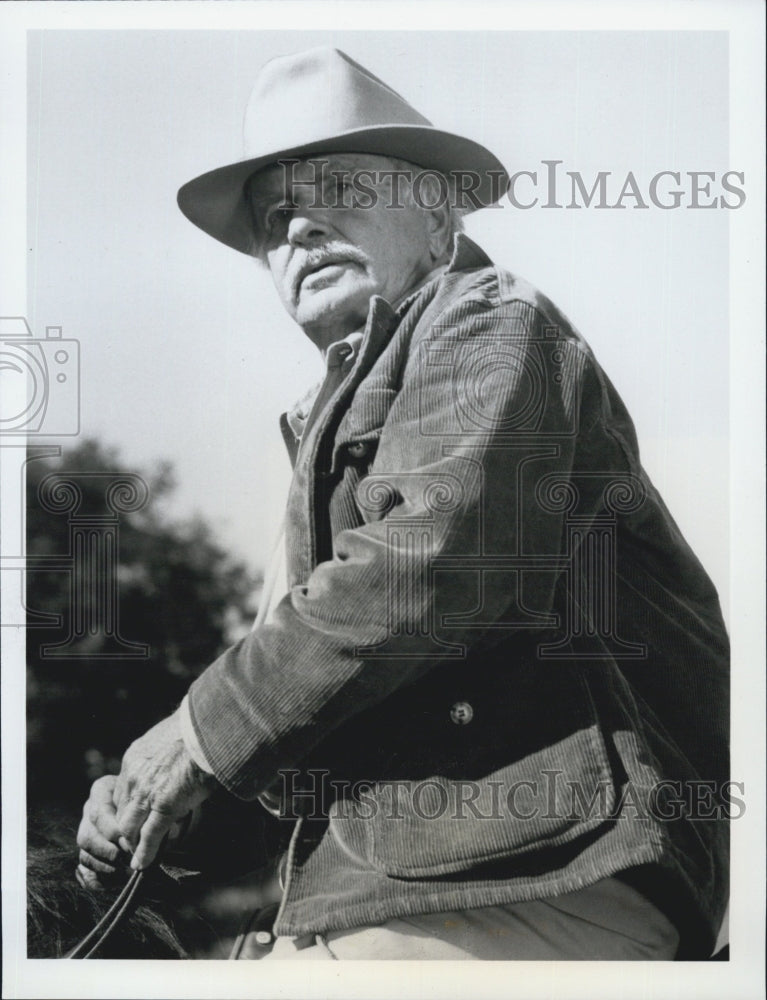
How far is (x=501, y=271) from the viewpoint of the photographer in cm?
294

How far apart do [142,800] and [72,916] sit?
46 centimetres

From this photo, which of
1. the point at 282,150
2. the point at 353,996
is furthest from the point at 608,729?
the point at 282,150

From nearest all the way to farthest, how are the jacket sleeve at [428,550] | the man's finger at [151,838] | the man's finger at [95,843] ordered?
1. the jacket sleeve at [428,550]
2. the man's finger at [151,838]
3. the man's finger at [95,843]

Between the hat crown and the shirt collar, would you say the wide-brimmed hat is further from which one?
the shirt collar

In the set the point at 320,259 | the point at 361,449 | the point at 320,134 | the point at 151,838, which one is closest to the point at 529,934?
the point at 151,838

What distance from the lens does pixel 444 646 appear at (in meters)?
2.75

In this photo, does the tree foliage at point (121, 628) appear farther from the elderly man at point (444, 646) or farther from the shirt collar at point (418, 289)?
the shirt collar at point (418, 289)

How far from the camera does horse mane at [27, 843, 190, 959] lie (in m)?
3.00

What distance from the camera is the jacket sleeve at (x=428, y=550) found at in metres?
2.67

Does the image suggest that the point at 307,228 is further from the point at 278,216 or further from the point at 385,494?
the point at 385,494

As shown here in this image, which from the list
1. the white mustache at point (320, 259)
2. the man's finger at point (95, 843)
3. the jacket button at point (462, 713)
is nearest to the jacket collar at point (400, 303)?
the white mustache at point (320, 259)

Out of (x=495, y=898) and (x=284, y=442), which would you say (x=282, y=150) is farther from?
(x=495, y=898)

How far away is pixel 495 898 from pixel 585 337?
1.29 meters

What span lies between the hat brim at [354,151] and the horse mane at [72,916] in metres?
1.56
